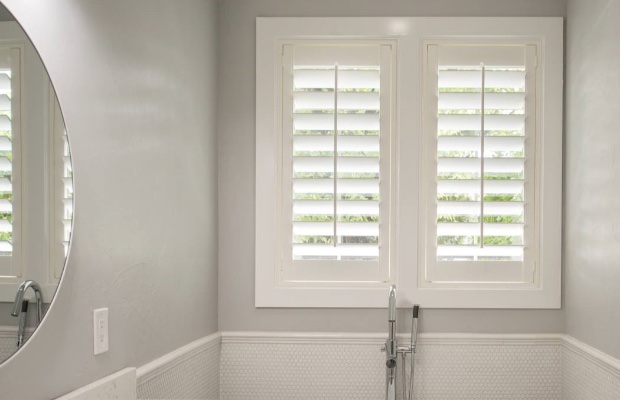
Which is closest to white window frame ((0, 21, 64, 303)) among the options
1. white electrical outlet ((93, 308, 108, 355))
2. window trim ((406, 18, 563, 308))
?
white electrical outlet ((93, 308, 108, 355))

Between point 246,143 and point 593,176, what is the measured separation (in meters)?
1.41

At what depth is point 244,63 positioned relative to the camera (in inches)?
122

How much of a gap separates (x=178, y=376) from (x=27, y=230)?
1.17 m

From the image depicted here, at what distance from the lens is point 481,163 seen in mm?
3021

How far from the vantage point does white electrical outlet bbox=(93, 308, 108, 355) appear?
6.20 feet

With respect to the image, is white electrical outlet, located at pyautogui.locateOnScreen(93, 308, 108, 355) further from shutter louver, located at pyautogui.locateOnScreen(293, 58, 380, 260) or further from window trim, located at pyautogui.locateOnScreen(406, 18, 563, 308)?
window trim, located at pyautogui.locateOnScreen(406, 18, 563, 308)

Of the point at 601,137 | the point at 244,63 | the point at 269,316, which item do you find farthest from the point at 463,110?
the point at 269,316

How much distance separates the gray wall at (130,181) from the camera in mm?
1703

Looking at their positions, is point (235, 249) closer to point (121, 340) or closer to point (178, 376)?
point (178, 376)

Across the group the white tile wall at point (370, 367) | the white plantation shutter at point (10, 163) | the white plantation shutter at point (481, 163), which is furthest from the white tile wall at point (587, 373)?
the white plantation shutter at point (10, 163)

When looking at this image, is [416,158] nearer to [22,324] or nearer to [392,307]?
[392,307]

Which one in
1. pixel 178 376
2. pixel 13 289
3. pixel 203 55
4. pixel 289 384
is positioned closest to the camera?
pixel 13 289

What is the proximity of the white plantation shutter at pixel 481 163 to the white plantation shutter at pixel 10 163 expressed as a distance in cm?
191

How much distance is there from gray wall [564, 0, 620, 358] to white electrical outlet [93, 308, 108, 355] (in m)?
1.64
